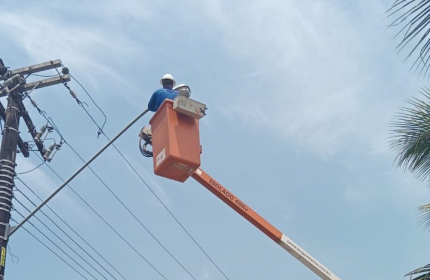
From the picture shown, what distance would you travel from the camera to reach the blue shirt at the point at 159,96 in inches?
311

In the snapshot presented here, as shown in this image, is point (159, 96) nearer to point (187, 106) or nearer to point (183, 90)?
point (183, 90)

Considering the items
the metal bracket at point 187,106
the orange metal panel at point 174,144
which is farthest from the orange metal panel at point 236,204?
the metal bracket at point 187,106

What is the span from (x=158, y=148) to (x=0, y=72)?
729 centimetres

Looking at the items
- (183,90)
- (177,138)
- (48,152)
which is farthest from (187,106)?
(48,152)

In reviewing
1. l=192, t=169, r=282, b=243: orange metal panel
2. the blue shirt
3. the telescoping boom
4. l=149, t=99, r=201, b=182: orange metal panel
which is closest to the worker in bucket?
the blue shirt

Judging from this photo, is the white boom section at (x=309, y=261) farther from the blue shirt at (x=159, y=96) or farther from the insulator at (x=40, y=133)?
the insulator at (x=40, y=133)

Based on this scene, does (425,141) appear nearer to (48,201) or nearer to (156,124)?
(156,124)

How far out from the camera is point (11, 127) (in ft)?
40.3

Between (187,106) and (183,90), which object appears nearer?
(187,106)

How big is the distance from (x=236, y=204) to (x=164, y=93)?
12.6 ft

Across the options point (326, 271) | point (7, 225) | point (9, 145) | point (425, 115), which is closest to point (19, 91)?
point (9, 145)

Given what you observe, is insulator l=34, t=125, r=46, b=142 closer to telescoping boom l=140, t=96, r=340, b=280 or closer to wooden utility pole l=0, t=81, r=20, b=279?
wooden utility pole l=0, t=81, r=20, b=279

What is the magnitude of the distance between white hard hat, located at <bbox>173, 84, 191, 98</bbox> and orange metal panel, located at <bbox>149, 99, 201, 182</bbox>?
515 mm

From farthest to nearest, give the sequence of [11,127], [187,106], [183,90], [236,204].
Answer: [11,127], [236,204], [183,90], [187,106]
